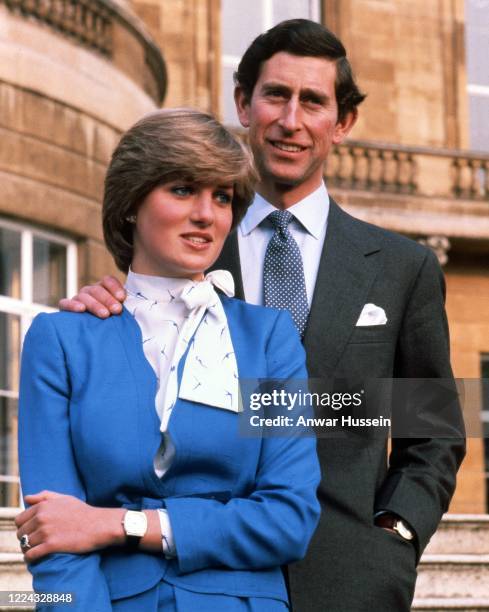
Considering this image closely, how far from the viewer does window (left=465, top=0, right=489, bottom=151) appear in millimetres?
17781

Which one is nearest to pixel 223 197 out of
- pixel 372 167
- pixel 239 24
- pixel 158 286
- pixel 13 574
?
pixel 158 286

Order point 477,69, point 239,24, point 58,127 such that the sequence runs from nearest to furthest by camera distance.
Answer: point 58,127, point 239,24, point 477,69

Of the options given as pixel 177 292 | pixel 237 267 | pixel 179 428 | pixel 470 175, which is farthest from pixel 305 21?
pixel 470 175

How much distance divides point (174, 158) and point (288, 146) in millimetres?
717

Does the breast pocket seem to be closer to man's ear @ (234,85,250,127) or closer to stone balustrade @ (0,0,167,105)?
man's ear @ (234,85,250,127)

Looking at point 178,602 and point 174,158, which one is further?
point 174,158

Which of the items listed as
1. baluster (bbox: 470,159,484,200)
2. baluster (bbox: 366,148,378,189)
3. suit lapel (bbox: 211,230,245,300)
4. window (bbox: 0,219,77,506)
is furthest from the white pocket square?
baluster (bbox: 470,159,484,200)

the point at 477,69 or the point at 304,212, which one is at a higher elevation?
the point at 477,69

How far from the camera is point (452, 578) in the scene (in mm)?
6363

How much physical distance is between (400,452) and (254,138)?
2.70ft

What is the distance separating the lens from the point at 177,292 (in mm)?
2709

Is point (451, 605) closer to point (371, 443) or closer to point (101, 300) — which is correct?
point (371, 443)

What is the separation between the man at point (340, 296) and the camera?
307 cm

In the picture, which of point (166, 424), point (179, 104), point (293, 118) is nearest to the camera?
point (166, 424)
